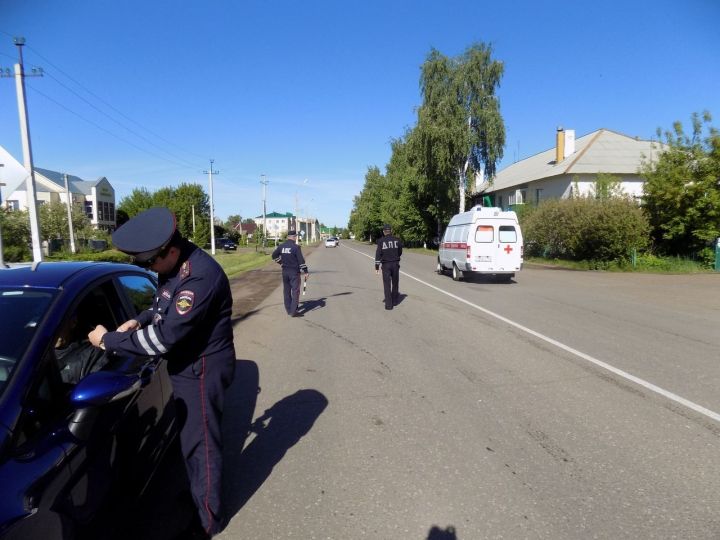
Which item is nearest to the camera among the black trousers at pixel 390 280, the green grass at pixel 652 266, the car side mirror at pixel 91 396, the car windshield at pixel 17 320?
the car side mirror at pixel 91 396

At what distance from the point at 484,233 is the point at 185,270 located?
15677 millimetres

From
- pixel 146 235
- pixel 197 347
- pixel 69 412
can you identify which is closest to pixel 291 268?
pixel 197 347

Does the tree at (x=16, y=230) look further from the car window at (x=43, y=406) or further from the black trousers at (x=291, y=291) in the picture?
the car window at (x=43, y=406)

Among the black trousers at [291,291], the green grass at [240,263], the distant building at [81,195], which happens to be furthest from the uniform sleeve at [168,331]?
the distant building at [81,195]

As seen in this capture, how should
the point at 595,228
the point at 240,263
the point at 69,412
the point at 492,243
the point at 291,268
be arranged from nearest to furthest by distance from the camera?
the point at 69,412
the point at 291,268
the point at 492,243
the point at 595,228
the point at 240,263

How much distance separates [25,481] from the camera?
1798mm

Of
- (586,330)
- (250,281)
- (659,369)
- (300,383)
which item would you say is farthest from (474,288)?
(300,383)

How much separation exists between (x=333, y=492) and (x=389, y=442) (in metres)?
0.89

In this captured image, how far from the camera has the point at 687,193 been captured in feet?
75.8

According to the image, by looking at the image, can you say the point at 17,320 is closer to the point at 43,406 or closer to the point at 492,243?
the point at 43,406

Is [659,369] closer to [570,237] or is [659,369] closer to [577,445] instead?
[577,445]

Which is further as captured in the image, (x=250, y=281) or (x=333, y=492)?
(x=250, y=281)

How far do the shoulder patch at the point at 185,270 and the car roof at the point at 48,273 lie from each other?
2.14 feet

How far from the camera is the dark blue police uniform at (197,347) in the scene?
2.60 meters
